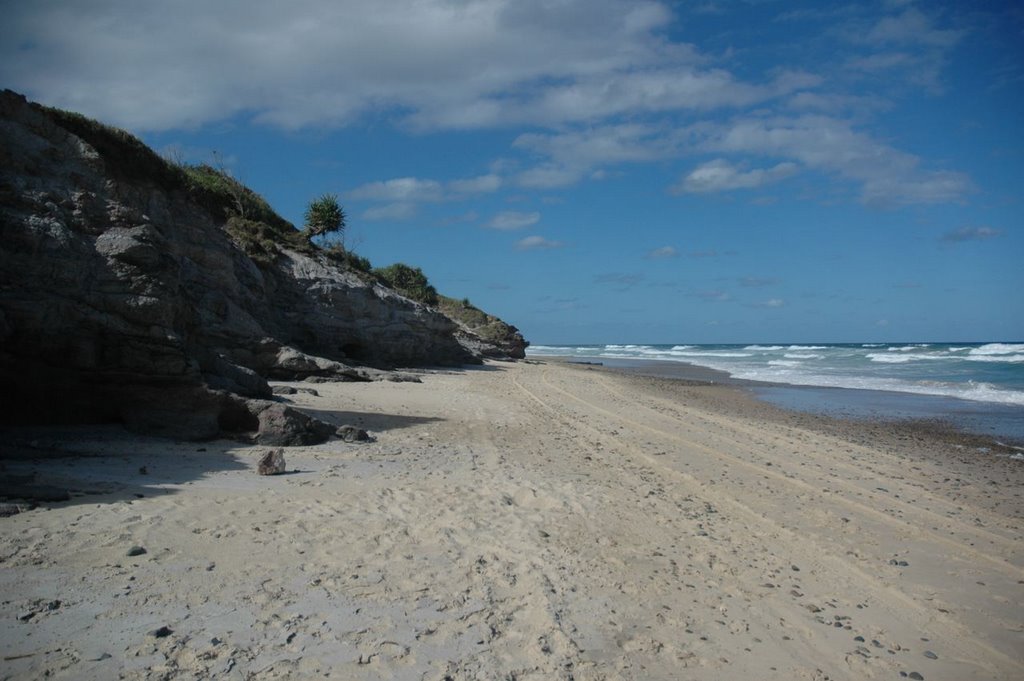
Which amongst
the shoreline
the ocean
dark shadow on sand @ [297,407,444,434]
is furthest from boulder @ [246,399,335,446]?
the ocean

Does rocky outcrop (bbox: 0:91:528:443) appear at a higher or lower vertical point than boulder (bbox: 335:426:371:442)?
higher

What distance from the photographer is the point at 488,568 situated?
5.07 m

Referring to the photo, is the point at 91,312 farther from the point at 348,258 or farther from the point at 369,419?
the point at 348,258

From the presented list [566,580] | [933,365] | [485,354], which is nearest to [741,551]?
[566,580]

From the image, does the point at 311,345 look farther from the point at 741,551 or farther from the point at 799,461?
the point at 741,551

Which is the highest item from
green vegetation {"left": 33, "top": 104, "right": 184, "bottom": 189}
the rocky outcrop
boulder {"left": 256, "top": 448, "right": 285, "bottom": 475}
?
green vegetation {"left": 33, "top": 104, "right": 184, "bottom": 189}

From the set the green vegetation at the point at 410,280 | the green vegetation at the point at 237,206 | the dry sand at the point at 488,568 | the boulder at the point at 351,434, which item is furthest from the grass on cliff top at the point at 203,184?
the green vegetation at the point at 410,280

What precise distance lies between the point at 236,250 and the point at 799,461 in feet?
51.2

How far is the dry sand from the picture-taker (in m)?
3.77

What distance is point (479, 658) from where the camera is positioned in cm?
378

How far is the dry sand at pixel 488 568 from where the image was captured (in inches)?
148

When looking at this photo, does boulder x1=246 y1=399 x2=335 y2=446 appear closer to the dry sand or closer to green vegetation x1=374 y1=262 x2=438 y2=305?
the dry sand

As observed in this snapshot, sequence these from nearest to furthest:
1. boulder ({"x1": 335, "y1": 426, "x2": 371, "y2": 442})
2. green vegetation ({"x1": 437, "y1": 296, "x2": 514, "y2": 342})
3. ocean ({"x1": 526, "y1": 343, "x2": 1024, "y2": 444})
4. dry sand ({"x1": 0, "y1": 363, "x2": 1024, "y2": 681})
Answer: dry sand ({"x1": 0, "y1": 363, "x2": 1024, "y2": 681})
boulder ({"x1": 335, "y1": 426, "x2": 371, "y2": 442})
ocean ({"x1": 526, "y1": 343, "x2": 1024, "y2": 444})
green vegetation ({"x1": 437, "y1": 296, "x2": 514, "y2": 342})

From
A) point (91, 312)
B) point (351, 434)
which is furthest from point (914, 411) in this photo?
point (91, 312)
